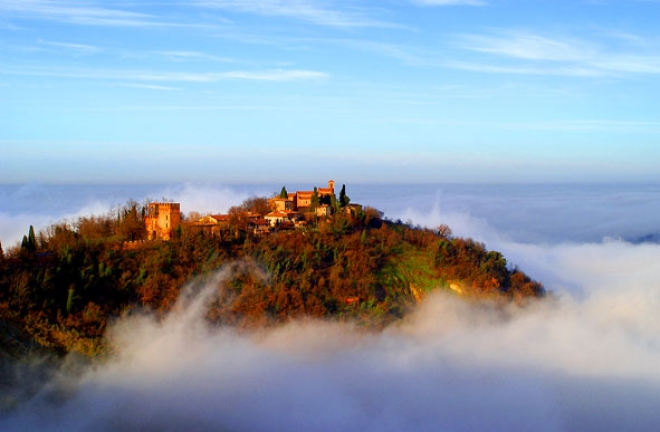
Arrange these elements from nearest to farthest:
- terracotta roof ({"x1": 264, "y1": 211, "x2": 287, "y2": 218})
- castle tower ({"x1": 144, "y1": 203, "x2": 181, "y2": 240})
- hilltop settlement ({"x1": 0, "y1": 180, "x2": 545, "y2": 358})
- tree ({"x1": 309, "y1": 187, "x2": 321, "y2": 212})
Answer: hilltop settlement ({"x1": 0, "y1": 180, "x2": 545, "y2": 358}), castle tower ({"x1": 144, "y1": 203, "x2": 181, "y2": 240}), terracotta roof ({"x1": 264, "y1": 211, "x2": 287, "y2": 218}), tree ({"x1": 309, "y1": 187, "x2": 321, "y2": 212})

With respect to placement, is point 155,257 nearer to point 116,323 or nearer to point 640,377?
point 116,323

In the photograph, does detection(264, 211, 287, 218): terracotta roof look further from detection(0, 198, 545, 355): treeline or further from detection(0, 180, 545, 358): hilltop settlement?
detection(0, 198, 545, 355): treeline

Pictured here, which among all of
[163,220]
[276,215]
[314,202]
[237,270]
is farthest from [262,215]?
[237,270]

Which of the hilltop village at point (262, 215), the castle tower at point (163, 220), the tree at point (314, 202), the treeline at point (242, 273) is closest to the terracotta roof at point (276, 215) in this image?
the hilltop village at point (262, 215)

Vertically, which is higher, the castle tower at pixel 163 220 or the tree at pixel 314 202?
the tree at pixel 314 202

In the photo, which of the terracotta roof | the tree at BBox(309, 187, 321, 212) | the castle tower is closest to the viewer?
the castle tower

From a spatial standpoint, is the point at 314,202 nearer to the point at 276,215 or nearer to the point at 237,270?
the point at 276,215

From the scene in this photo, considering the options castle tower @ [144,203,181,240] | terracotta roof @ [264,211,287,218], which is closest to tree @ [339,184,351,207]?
terracotta roof @ [264,211,287,218]

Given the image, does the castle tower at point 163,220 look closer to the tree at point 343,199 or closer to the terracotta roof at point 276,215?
the terracotta roof at point 276,215
